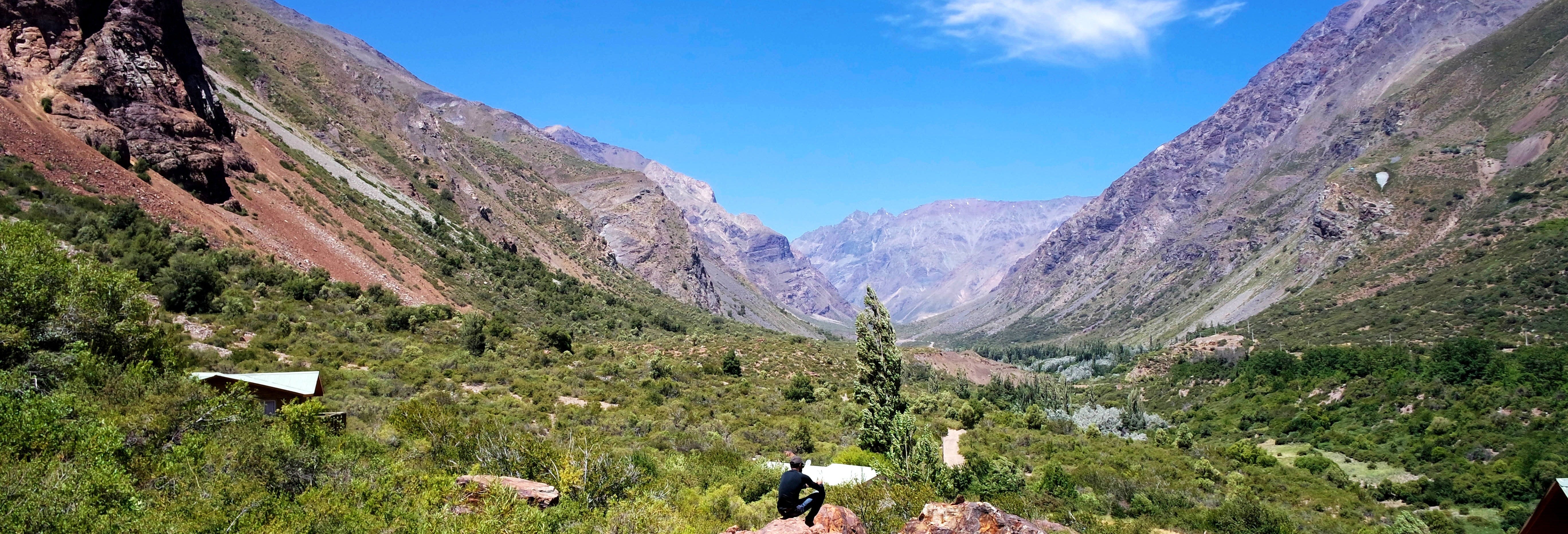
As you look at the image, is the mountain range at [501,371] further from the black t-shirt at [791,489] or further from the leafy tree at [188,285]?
the black t-shirt at [791,489]

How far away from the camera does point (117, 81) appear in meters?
31.7

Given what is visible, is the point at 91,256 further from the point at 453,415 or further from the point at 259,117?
the point at 259,117

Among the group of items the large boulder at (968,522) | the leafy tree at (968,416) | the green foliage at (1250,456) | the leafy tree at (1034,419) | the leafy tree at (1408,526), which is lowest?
the leafy tree at (968,416)

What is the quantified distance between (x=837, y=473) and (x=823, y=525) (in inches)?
426

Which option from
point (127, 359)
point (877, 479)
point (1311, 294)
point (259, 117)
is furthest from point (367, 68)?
point (1311, 294)

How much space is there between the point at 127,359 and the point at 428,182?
6230cm

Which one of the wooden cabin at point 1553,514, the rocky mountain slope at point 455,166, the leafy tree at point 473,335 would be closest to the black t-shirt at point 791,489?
the wooden cabin at point 1553,514

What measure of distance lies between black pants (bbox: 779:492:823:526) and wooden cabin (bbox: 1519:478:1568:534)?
23.4ft

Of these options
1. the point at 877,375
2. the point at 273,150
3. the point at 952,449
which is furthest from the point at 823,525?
the point at 273,150

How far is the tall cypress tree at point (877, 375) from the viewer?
26312 millimetres

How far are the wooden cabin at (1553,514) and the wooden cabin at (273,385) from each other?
60.1 feet

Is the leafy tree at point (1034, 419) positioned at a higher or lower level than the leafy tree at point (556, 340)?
higher

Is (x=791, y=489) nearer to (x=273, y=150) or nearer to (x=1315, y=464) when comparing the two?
(x=1315, y=464)

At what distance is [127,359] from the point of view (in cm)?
1486
